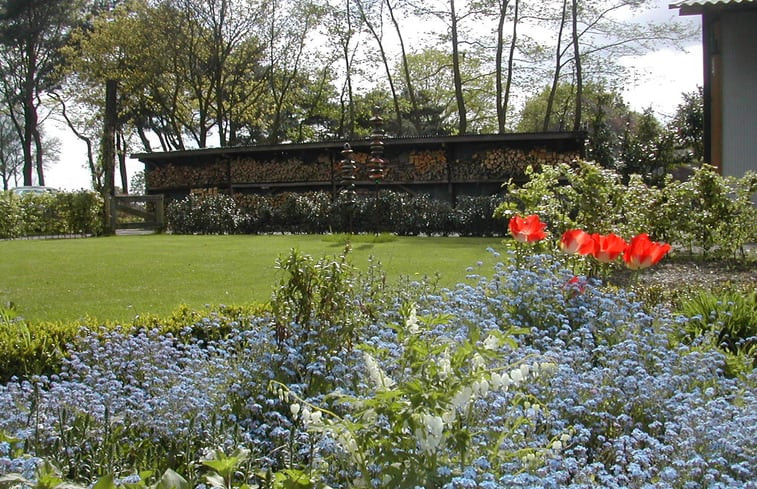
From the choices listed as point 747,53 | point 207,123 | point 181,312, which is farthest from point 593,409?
point 207,123

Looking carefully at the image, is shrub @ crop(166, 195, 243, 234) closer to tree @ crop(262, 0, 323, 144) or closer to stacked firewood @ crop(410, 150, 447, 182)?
stacked firewood @ crop(410, 150, 447, 182)

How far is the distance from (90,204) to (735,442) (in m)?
19.7

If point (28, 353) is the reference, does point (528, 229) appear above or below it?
above

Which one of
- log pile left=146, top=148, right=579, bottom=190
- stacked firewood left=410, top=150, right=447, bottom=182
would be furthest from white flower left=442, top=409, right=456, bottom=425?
stacked firewood left=410, top=150, right=447, bottom=182

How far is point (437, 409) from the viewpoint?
1.94 m

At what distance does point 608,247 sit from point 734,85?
926 cm

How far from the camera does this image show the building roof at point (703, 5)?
1097cm

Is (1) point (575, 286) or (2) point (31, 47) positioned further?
(2) point (31, 47)

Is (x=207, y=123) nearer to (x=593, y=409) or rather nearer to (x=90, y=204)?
(x=90, y=204)

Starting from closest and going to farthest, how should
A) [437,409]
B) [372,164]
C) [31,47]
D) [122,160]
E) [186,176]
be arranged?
[437,409], [372,164], [186,176], [31,47], [122,160]

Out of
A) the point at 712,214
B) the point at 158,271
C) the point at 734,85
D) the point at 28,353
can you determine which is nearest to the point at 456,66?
the point at 734,85

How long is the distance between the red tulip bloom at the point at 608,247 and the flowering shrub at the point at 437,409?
0.26 metres

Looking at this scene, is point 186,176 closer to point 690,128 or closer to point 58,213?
point 58,213

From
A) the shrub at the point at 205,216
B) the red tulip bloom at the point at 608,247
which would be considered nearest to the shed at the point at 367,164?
the shrub at the point at 205,216
